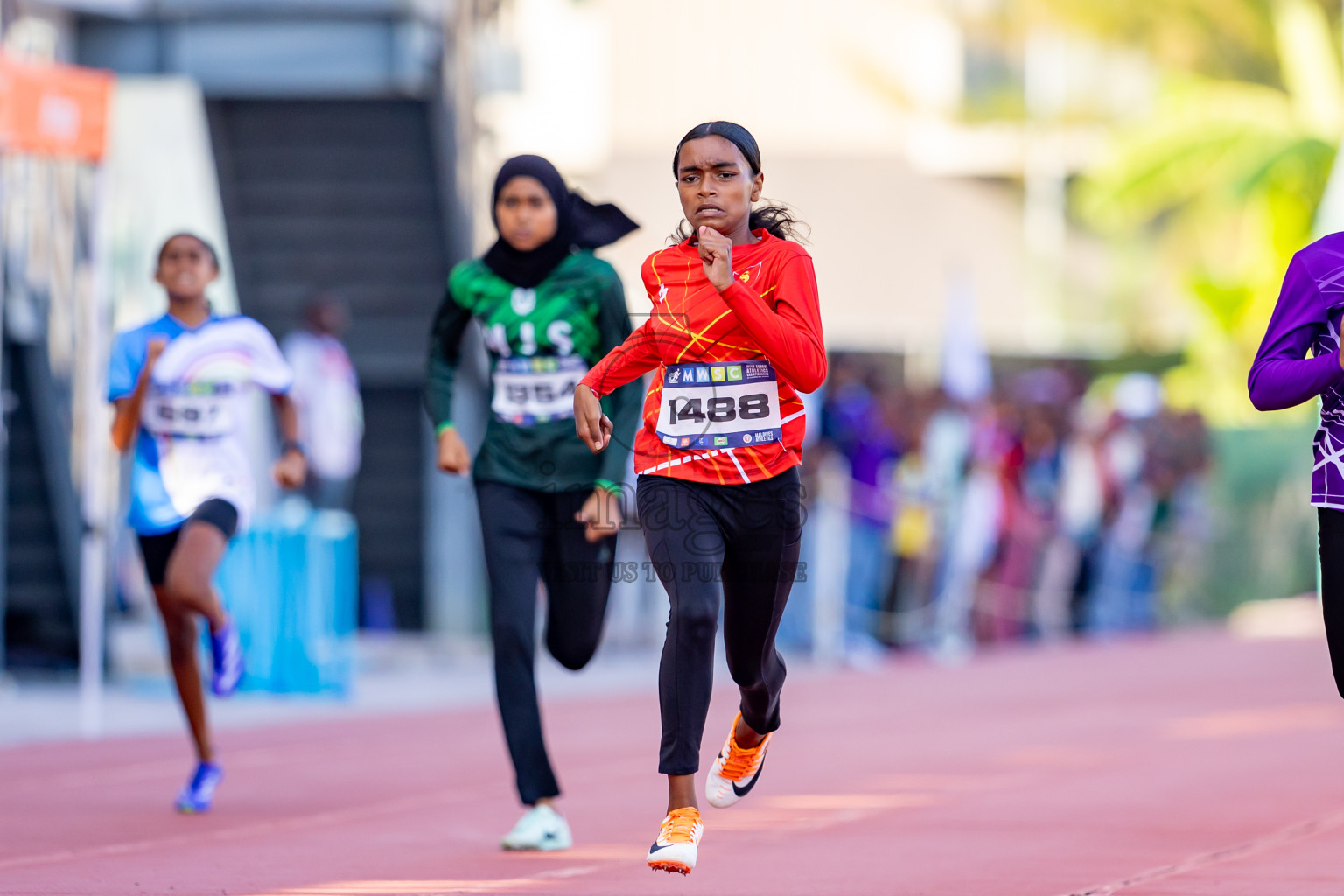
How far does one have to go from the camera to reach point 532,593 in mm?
7266

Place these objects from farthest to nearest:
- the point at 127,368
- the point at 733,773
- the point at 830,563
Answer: the point at 830,563 → the point at 127,368 → the point at 733,773

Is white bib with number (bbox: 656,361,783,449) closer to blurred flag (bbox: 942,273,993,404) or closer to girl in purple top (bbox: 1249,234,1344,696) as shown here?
girl in purple top (bbox: 1249,234,1344,696)

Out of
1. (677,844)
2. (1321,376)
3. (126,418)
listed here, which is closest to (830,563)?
(126,418)

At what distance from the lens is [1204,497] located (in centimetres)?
2161

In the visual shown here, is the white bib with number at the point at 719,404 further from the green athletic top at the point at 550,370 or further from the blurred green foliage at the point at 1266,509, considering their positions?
the blurred green foliage at the point at 1266,509

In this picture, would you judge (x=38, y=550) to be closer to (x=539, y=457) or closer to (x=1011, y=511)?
(x=539, y=457)

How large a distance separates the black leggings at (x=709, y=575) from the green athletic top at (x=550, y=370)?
114 cm

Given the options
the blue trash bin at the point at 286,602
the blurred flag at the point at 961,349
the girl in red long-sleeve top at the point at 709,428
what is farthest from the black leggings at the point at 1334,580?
the blurred flag at the point at 961,349

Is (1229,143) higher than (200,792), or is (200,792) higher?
(1229,143)

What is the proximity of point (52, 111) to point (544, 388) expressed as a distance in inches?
178

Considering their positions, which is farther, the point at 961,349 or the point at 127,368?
the point at 961,349

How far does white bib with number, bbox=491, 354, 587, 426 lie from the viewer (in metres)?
7.25

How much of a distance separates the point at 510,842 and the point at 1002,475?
1123 centimetres

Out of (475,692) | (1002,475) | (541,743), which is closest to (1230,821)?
(541,743)
